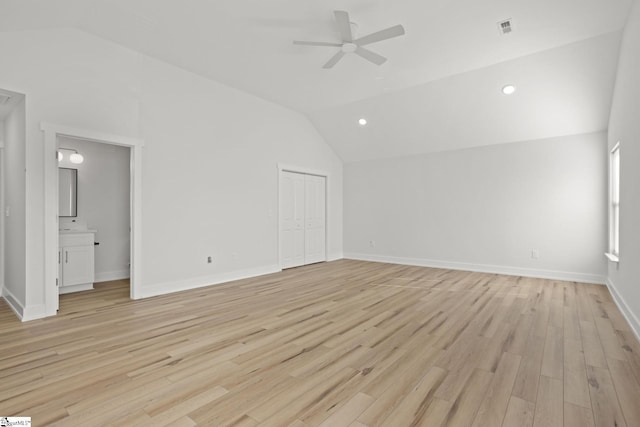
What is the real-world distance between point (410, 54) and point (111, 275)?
19.3 ft

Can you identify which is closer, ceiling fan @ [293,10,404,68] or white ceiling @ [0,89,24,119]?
ceiling fan @ [293,10,404,68]

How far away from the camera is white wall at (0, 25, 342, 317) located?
3.45 m

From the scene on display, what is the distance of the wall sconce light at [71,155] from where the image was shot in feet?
16.1

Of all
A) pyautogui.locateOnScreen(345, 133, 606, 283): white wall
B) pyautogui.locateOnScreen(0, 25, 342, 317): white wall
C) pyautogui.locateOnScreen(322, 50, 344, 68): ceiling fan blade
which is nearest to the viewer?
pyautogui.locateOnScreen(0, 25, 342, 317): white wall

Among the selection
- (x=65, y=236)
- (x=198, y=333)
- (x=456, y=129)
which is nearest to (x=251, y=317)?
(x=198, y=333)

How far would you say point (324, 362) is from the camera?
7.77 feet

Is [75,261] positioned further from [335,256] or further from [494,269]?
[494,269]

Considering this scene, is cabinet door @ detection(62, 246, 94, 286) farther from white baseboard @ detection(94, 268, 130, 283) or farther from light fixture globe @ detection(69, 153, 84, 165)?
light fixture globe @ detection(69, 153, 84, 165)

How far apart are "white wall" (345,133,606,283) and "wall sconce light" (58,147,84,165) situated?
5565mm

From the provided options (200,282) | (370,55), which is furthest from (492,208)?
(200,282)

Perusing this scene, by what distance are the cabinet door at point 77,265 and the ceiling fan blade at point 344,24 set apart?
15.0ft

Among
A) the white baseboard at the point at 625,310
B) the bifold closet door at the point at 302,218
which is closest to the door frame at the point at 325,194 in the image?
the bifold closet door at the point at 302,218

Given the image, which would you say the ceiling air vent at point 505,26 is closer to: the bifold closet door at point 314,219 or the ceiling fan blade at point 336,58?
the ceiling fan blade at point 336,58

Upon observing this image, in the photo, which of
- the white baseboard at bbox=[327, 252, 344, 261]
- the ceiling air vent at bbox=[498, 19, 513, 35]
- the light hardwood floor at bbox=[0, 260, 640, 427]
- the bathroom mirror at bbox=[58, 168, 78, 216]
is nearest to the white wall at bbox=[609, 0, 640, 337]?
the light hardwood floor at bbox=[0, 260, 640, 427]
